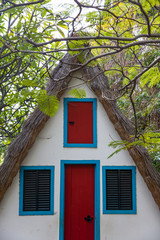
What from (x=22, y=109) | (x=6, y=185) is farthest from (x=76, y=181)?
(x=22, y=109)

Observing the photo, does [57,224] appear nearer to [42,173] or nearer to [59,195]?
[59,195]

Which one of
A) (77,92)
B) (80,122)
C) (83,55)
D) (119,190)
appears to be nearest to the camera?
(77,92)

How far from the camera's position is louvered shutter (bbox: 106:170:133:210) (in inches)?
235

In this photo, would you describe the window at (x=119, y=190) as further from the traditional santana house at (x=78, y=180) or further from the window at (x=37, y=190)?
the window at (x=37, y=190)

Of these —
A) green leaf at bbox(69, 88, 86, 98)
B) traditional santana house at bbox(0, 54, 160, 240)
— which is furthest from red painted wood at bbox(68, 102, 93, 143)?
green leaf at bbox(69, 88, 86, 98)

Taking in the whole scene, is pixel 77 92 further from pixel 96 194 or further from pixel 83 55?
pixel 96 194

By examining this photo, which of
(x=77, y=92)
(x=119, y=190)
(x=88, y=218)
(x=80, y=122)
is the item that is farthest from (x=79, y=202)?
(x=77, y=92)

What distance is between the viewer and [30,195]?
5895 mm

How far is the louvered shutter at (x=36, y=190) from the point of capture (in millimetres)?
5852

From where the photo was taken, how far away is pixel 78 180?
19.9ft

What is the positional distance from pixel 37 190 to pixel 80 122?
1785mm

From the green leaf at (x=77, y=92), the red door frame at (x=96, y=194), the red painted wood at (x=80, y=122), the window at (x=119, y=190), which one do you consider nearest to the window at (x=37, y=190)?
the red door frame at (x=96, y=194)

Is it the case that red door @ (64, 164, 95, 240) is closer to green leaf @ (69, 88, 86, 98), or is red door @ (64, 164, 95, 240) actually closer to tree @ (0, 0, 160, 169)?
tree @ (0, 0, 160, 169)

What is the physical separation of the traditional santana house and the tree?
1.91ft
